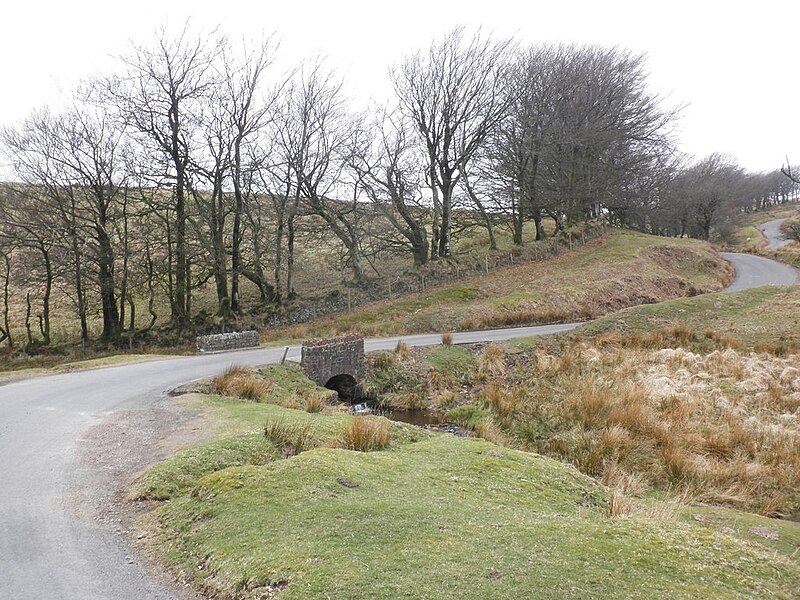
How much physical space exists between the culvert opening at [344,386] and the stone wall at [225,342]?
4.98 m

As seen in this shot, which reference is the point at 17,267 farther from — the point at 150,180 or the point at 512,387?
the point at 512,387

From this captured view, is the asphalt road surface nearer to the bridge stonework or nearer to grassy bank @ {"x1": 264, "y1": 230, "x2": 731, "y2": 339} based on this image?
grassy bank @ {"x1": 264, "y1": 230, "x2": 731, "y2": 339}

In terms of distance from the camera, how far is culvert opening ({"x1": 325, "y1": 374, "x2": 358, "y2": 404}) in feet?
53.4

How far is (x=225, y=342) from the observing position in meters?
19.5

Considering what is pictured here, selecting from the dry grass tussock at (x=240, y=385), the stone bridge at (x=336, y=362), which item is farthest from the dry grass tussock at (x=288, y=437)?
the stone bridge at (x=336, y=362)

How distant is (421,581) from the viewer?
3754 millimetres

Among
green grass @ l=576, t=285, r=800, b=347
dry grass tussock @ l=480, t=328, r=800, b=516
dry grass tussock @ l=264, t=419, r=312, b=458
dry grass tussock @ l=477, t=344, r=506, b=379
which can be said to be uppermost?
green grass @ l=576, t=285, r=800, b=347

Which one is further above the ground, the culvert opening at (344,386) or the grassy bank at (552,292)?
the grassy bank at (552,292)

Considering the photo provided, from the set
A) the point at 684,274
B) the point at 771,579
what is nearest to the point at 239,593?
the point at 771,579

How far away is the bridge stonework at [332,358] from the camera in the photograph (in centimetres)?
1528

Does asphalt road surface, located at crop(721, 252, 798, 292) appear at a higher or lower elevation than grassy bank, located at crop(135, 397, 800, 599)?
higher

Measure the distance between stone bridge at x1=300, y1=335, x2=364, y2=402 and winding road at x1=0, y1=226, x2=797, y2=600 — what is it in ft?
8.52

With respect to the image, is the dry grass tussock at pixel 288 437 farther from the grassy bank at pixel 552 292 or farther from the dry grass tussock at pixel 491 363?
the grassy bank at pixel 552 292

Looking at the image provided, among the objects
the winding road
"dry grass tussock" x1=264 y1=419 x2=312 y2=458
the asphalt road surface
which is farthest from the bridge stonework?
the asphalt road surface
